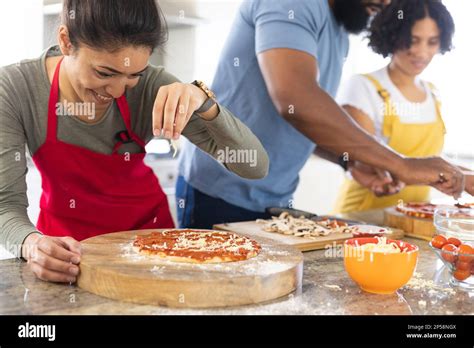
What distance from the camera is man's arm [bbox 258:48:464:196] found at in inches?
68.0

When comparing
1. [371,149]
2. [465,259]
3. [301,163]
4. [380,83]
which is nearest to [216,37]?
[380,83]

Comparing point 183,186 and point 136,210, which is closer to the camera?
point 136,210

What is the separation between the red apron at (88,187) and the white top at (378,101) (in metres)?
1.11

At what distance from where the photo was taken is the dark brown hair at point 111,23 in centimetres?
131

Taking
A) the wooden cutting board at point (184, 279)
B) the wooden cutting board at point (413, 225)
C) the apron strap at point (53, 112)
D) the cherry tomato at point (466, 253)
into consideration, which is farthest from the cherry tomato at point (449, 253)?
the apron strap at point (53, 112)

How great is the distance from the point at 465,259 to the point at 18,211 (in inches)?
37.3

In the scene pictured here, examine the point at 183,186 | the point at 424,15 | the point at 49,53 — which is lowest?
the point at 183,186

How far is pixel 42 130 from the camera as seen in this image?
150cm

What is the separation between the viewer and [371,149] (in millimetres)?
1838

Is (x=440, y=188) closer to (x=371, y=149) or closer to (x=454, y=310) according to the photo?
(x=371, y=149)

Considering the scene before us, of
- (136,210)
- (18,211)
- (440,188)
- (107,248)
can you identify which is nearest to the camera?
A: (107,248)

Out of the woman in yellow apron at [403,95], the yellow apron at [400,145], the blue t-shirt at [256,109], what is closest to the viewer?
the blue t-shirt at [256,109]

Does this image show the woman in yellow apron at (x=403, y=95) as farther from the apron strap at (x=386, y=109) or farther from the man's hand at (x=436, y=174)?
the man's hand at (x=436, y=174)

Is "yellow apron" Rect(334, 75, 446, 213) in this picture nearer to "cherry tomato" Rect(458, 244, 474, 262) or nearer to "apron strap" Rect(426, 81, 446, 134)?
"apron strap" Rect(426, 81, 446, 134)
